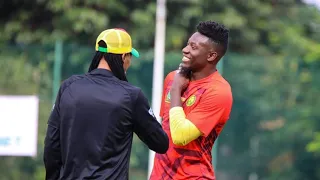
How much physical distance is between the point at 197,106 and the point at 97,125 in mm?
829

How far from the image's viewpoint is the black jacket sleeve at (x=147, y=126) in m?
4.34

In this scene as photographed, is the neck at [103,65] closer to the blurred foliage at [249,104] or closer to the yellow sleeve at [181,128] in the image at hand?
the yellow sleeve at [181,128]

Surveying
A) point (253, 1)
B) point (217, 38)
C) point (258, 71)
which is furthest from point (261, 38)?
point (217, 38)

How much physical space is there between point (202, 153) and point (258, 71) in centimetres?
557

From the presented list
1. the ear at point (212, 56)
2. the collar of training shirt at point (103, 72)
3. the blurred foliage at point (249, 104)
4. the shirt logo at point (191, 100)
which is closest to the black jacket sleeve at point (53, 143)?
the collar of training shirt at point (103, 72)

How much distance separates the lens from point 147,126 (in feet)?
14.4

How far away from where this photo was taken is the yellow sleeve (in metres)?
4.67

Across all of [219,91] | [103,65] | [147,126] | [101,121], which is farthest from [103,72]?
[219,91]

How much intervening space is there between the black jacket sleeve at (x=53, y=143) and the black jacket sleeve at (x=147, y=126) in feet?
1.49

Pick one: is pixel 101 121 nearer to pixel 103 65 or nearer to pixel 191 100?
pixel 103 65

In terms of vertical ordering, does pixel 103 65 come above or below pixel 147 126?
above

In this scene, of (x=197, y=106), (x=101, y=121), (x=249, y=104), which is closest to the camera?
(x=101, y=121)

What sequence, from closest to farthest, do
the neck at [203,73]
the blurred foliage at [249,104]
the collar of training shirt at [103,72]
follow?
the collar of training shirt at [103,72] → the neck at [203,73] → the blurred foliage at [249,104]

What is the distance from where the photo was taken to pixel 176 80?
193 inches
